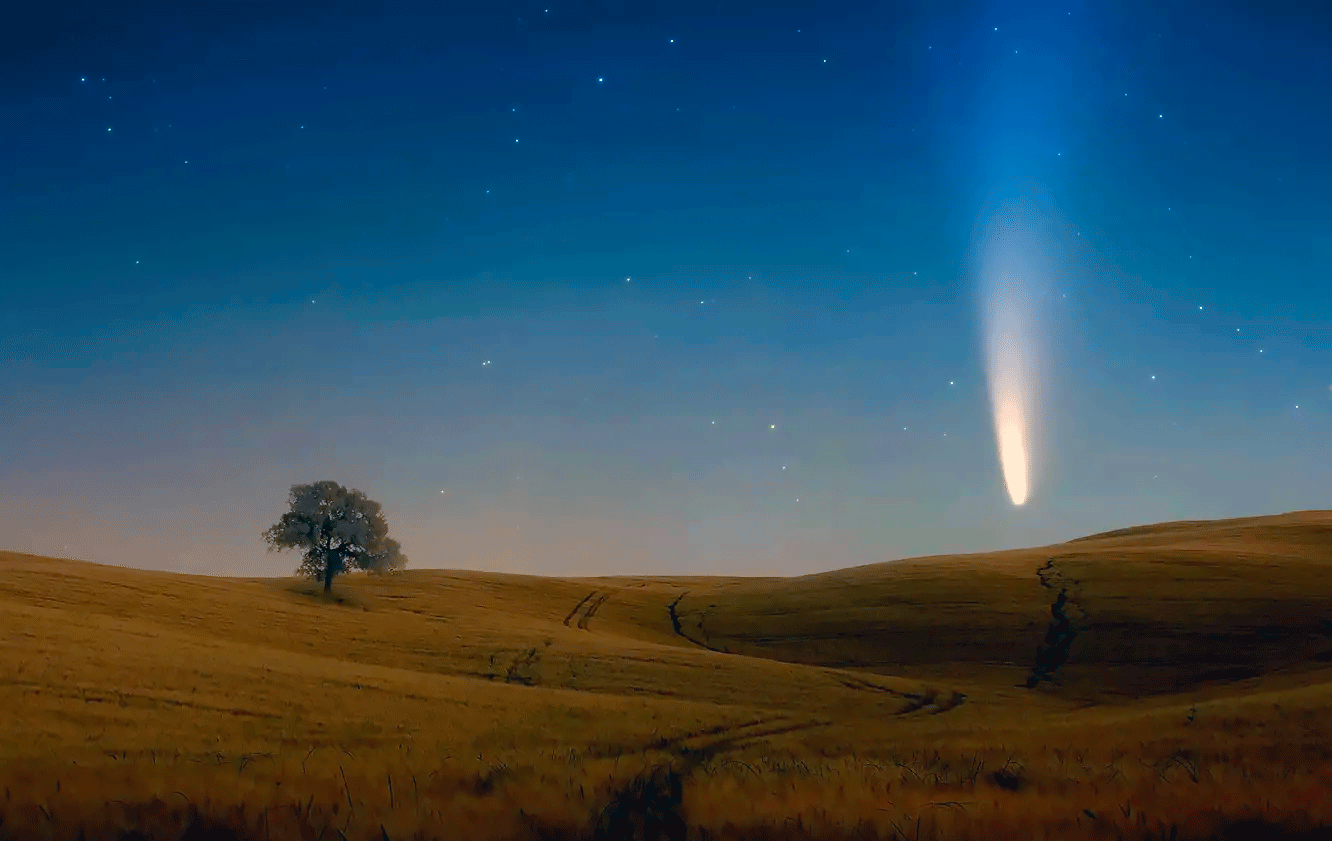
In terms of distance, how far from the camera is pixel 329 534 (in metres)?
48.6

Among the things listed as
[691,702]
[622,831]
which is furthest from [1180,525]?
[622,831]

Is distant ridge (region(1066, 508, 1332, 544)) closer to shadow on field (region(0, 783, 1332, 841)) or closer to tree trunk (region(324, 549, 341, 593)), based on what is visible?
tree trunk (region(324, 549, 341, 593))

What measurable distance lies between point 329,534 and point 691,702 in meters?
30.2

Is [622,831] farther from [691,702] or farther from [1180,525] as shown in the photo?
[1180,525]

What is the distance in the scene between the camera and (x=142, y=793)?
3320 mm

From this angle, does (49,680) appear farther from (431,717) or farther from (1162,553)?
(1162,553)

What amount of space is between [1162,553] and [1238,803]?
56065mm

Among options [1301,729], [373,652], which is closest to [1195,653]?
[1301,729]

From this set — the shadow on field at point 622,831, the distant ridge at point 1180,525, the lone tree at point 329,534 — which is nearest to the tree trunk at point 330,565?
the lone tree at point 329,534

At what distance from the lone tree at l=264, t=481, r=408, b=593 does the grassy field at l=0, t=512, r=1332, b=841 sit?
1.87m

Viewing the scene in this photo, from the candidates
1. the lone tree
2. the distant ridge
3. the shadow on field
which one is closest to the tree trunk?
the lone tree

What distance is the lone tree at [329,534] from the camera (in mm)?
48219

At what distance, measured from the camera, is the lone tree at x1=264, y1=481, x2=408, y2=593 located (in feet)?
158

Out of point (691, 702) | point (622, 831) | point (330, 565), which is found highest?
point (622, 831)
